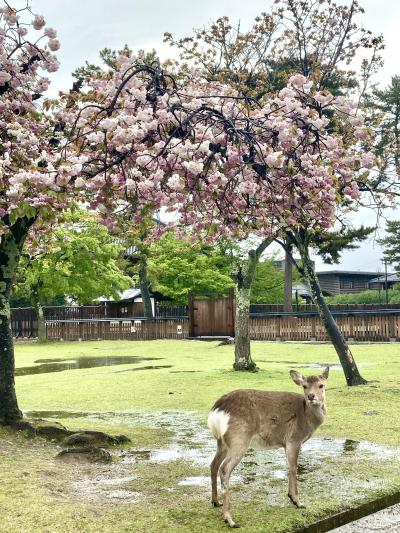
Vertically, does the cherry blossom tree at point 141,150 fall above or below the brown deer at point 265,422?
above

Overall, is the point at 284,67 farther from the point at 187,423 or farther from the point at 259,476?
the point at 259,476

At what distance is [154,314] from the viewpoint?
2248 inches

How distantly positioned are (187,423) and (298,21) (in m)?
13.7

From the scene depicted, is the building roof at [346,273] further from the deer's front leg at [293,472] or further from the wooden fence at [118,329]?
the deer's front leg at [293,472]

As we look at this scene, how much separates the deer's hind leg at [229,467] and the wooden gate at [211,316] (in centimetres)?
3412

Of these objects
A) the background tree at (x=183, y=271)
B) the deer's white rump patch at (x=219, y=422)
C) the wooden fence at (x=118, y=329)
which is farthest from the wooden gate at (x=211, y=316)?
the deer's white rump patch at (x=219, y=422)

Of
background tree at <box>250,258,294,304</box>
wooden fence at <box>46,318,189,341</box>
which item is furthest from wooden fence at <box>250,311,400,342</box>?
background tree at <box>250,258,294,304</box>

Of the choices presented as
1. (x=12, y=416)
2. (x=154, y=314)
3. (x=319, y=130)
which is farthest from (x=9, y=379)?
(x=154, y=314)

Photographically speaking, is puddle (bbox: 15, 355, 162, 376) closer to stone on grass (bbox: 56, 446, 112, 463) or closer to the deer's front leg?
stone on grass (bbox: 56, 446, 112, 463)

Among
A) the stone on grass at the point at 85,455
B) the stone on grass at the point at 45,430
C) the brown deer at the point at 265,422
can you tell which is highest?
the brown deer at the point at 265,422

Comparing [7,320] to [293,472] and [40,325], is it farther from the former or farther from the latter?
[40,325]

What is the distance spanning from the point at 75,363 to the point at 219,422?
21.4 metres

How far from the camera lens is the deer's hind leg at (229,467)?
6.13m

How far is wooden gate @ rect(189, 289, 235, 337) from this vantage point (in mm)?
40875
